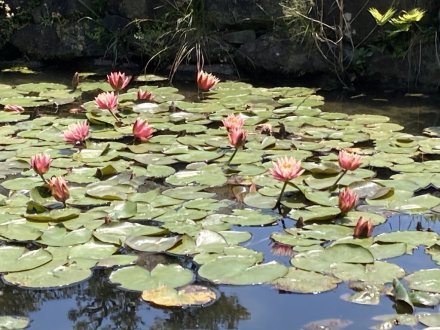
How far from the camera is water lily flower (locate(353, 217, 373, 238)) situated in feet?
9.18

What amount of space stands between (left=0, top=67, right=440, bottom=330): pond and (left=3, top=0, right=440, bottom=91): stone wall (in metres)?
1.05

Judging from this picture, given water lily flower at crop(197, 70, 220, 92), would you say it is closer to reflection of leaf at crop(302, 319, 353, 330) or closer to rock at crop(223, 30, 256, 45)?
rock at crop(223, 30, 256, 45)

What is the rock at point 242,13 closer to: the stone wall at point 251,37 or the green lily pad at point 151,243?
the stone wall at point 251,37

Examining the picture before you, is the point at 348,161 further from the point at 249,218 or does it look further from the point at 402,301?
the point at 402,301

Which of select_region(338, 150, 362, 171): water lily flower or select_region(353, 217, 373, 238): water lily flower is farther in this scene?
select_region(338, 150, 362, 171): water lily flower

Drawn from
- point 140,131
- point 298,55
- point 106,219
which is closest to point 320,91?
point 298,55

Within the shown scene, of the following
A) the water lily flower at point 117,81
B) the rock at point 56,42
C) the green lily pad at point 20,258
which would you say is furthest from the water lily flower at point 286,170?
the rock at point 56,42

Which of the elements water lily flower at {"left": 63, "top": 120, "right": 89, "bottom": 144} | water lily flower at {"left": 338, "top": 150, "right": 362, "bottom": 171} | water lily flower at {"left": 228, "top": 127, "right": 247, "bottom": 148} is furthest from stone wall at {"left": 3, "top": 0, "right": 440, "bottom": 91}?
water lily flower at {"left": 338, "top": 150, "right": 362, "bottom": 171}

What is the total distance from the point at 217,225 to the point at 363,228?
54 centimetres

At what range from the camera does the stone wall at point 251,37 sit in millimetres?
5582

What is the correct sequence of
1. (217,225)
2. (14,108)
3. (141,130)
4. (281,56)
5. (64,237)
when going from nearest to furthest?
(64,237)
(217,225)
(141,130)
(14,108)
(281,56)

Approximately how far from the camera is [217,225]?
2959 millimetres

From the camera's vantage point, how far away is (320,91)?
545cm

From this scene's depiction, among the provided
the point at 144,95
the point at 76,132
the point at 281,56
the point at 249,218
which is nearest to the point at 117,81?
the point at 144,95
